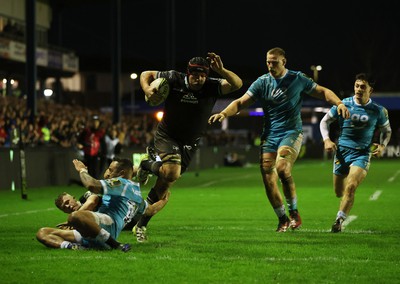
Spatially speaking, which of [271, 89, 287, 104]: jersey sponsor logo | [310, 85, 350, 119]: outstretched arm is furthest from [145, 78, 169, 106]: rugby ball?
[310, 85, 350, 119]: outstretched arm

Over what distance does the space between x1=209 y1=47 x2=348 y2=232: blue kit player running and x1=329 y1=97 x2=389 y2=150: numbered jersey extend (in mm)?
657

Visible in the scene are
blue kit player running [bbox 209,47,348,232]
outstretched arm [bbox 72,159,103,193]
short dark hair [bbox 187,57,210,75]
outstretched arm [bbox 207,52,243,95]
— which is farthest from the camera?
blue kit player running [bbox 209,47,348,232]

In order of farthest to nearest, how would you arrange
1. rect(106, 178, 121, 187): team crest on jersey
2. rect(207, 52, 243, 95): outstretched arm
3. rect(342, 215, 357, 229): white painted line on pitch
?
rect(342, 215, 357, 229): white painted line on pitch
rect(207, 52, 243, 95): outstretched arm
rect(106, 178, 121, 187): team crest on jersey

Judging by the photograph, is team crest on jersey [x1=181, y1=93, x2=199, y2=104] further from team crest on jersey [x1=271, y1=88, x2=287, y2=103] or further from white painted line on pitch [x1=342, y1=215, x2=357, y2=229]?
white painted line on pitch [x1=342, y1=215, x2=357, y2=229]

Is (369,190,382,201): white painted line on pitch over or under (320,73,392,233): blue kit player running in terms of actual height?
under

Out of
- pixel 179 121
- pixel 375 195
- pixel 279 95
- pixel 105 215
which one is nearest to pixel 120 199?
pixel 105 215

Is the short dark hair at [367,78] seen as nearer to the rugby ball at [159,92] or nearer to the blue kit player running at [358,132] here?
the blue kit player running at [358,132]

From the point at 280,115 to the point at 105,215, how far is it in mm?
3761

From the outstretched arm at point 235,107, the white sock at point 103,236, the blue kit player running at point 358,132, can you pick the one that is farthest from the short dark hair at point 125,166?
the blue kit player running at point 358,132

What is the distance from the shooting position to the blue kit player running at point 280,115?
499 inches

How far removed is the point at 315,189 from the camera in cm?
2447

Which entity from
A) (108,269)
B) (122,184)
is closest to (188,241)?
(122,184)

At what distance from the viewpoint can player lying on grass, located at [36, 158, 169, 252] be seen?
31.8ft

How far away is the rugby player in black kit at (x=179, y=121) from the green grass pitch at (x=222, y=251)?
0.83 m
